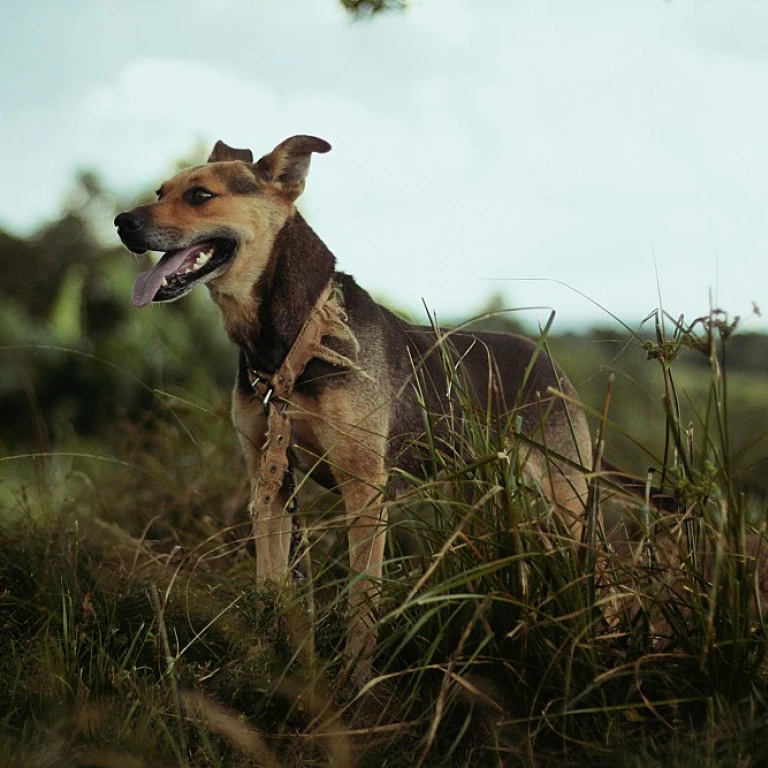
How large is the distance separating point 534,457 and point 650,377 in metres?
8.49

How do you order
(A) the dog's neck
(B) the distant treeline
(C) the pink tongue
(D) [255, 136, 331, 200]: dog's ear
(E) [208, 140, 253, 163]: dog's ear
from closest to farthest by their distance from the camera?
1. (C) the pink tongue
2. (A) the dog's neck
3. (D) [255, 136, 331, 200]: dog's ear
4. (E) [208, 140, 253, 163]: dog's ear
5. (B) the distant treeline

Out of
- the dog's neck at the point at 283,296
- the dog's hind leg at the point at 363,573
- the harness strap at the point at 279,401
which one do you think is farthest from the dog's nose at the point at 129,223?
the dog's hind leg at the point at 363,573

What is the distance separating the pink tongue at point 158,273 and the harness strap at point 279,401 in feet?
2.01

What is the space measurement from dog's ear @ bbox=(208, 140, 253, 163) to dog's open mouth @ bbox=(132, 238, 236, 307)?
0.80 meters

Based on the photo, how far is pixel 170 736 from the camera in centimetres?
303

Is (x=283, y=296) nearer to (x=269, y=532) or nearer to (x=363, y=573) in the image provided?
(x=269, y=532)

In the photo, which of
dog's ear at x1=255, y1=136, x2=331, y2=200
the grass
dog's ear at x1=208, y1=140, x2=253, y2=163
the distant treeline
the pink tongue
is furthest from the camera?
the distant treeline

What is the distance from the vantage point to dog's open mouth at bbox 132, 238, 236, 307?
4.34m

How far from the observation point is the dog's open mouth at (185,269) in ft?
14.2

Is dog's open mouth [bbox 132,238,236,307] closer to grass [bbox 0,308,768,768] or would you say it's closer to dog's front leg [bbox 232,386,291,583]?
dog's front leg [bbox 232,386,291,583]

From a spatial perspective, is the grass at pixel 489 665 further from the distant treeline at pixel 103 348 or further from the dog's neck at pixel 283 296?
the distant treeline at pixel 103 348

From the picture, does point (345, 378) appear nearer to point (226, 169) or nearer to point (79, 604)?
point (226, 169)

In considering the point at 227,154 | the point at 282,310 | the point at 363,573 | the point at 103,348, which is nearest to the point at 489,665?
the point at 363,573

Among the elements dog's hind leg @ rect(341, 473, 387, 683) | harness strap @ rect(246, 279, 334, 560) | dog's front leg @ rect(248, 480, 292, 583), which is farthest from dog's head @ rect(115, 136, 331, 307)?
dog's hind leg @ rect(341, 473, 387, 683)
